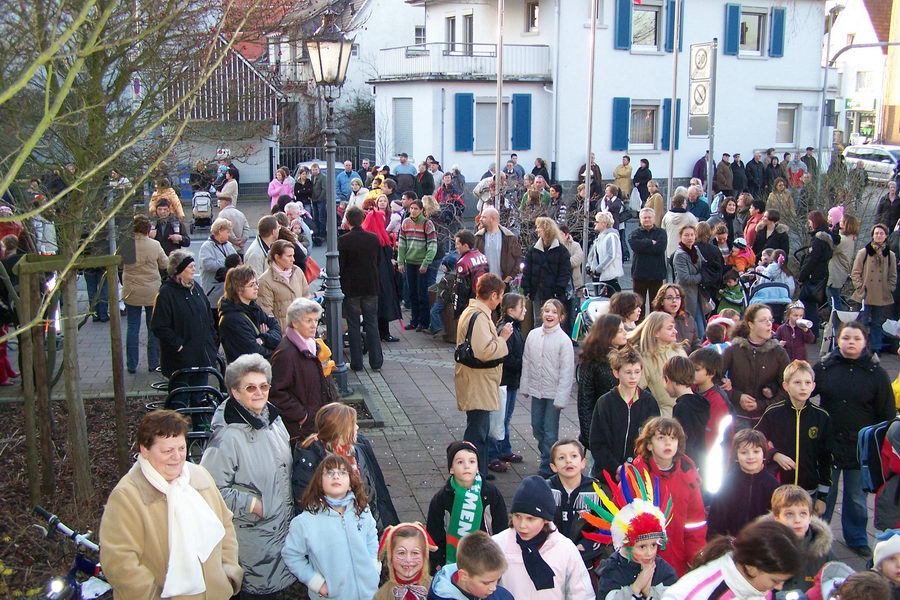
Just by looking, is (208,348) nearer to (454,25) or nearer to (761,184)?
(761,184)

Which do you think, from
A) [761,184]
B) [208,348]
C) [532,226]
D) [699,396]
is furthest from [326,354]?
[761,184]

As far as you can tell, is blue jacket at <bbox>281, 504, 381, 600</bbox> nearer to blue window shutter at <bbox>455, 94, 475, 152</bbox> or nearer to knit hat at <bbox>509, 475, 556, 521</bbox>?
knit hat at <bbox>509, 475, 556, 521</bbox>

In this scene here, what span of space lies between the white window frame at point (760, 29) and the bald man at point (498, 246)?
75.0 feet

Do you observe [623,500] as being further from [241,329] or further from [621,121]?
[621,121]

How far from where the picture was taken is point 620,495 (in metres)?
5.43

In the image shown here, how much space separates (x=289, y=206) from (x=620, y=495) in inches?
360

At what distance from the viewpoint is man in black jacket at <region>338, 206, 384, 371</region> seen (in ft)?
36.6

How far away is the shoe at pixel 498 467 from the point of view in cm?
827

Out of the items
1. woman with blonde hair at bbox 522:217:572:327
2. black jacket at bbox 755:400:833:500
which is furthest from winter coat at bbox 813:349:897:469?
woman with blonde hair at bbox 522:217:572:327

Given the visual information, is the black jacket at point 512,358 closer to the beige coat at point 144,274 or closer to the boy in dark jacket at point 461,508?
the boy in dark jacket at point 461,508

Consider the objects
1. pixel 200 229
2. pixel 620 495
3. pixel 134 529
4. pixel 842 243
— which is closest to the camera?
pixel 134 529

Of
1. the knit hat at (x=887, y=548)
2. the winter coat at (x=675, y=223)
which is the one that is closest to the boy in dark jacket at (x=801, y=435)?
the knit hat at (x=887, y=548)

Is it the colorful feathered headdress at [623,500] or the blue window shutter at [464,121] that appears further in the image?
the blue window shutter at [464,121]

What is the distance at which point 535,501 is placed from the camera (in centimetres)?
484
